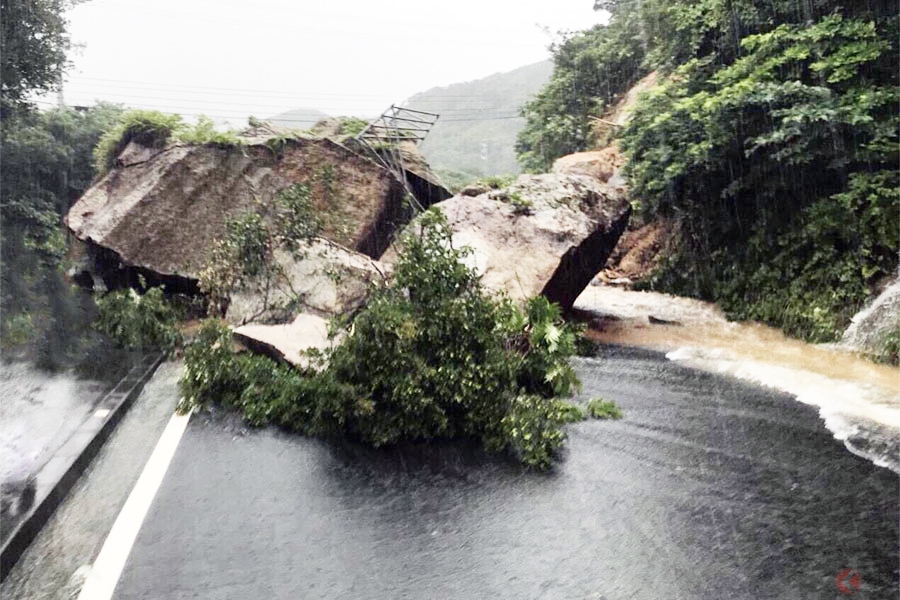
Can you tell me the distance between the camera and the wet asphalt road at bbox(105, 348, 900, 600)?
382 cm

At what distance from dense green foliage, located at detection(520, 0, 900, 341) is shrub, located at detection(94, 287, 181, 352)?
8671 mm

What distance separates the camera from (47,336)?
10898 millimetres

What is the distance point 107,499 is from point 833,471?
17.1ft

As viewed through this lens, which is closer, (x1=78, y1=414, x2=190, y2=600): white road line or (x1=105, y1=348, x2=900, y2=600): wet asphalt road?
(x1=78, y1=414, x2=190, y2=600): white road line

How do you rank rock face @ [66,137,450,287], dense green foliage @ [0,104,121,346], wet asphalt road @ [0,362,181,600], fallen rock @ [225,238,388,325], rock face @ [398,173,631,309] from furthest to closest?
dense green foliage @ [0,104,121,346] < rock face @ [66,137,450,287] < rock face @ [398,173,631,309] < fallen rock @ [225,238,388,325] < wet asphalt road @ [0,362,181,600]

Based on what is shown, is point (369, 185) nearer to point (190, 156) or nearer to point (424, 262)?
point (190, 156)

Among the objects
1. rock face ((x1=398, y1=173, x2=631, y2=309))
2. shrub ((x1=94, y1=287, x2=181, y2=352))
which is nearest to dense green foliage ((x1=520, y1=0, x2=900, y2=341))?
rock face ((x1=398, y1=173, x2=631, y2=309))

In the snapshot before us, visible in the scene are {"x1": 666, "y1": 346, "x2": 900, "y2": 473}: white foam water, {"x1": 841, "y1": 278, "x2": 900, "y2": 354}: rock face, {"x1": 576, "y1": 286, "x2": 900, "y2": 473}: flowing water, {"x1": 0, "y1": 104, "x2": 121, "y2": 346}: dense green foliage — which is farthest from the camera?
{"x1": 0, "y1": 104, "x2": 121, "y2": 346}: dense green foliage

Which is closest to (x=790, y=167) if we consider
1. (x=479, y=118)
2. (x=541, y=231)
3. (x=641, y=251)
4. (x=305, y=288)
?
(x=541, y=231)

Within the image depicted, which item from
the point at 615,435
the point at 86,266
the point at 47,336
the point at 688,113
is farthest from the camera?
the point at 86,266

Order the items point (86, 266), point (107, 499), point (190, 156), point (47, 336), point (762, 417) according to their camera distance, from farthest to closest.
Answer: point (86, 266)
point (190, 156)
point (47, 336)
point (762, 417)
point (107, 499)

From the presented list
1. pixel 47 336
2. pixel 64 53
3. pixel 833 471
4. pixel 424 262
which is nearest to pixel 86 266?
pixel 64 53

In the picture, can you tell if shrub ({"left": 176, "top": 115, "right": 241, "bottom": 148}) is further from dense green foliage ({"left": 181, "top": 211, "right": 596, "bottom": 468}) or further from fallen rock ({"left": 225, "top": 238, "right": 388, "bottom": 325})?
dense green foliage ({"left": 181, "top": 211, "right": 596, "bottom": 468})

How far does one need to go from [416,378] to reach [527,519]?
1.81m
